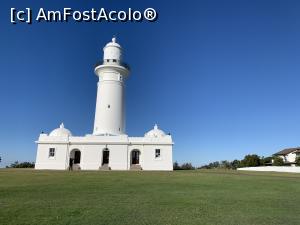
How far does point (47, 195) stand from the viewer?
1191 centimetres

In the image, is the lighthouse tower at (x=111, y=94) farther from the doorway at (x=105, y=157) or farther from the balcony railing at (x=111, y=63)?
the doorway at (x=105, y=157)

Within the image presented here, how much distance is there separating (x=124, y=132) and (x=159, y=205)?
28.8 metres

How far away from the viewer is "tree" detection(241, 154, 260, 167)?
168 ft

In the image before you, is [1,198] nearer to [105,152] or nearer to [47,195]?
[47,195]

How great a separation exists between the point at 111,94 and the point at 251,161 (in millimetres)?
28647

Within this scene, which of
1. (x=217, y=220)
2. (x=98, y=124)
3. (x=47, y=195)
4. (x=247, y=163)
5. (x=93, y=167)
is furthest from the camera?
(x=247, y=163)

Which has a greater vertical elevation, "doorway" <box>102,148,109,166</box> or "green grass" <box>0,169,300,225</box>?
"doorway" <box>102,148,109,166</box>

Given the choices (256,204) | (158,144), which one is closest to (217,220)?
(256,204)

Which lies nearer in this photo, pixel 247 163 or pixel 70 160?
pixel 70 160

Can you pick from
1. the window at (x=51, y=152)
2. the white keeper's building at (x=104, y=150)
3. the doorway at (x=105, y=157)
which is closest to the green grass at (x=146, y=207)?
the white keeper's building at (x=104, y=150)

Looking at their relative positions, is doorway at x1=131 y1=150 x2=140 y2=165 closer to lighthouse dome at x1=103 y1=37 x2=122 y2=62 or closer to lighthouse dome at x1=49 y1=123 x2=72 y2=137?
lighthouse dome at x1=49 y1=123 x2=72 y2=137

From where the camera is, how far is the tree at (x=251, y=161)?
51.2 metres

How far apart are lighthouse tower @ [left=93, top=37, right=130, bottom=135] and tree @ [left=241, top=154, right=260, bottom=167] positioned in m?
25.0

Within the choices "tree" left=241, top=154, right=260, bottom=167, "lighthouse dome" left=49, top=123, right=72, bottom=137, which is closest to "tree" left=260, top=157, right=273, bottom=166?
"tree" left=241, top=154, right=260, bottom=167
